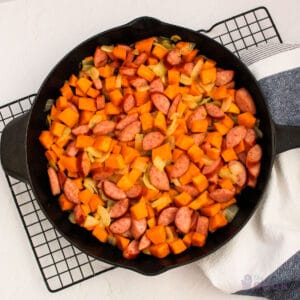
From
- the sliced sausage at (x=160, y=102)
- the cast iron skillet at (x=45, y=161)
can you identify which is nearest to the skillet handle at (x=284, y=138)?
the cast iron skillet at (x=45, y=161)

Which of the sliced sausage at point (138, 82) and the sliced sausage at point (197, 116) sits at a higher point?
the sliced sausage at point (138, 82)

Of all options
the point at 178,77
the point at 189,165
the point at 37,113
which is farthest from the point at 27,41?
the point at 189,165

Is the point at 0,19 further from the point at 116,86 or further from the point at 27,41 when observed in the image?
the point at 116,86

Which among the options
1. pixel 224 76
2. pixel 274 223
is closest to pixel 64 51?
pixel 224 76

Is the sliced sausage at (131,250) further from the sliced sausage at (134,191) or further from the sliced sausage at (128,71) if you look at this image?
the sliced sausage at (128,71)

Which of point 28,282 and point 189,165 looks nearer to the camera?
point 189,165

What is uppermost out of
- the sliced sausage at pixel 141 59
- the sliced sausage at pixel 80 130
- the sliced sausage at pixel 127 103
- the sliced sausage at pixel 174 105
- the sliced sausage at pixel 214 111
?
the sliced sausage at pixel 141 59
